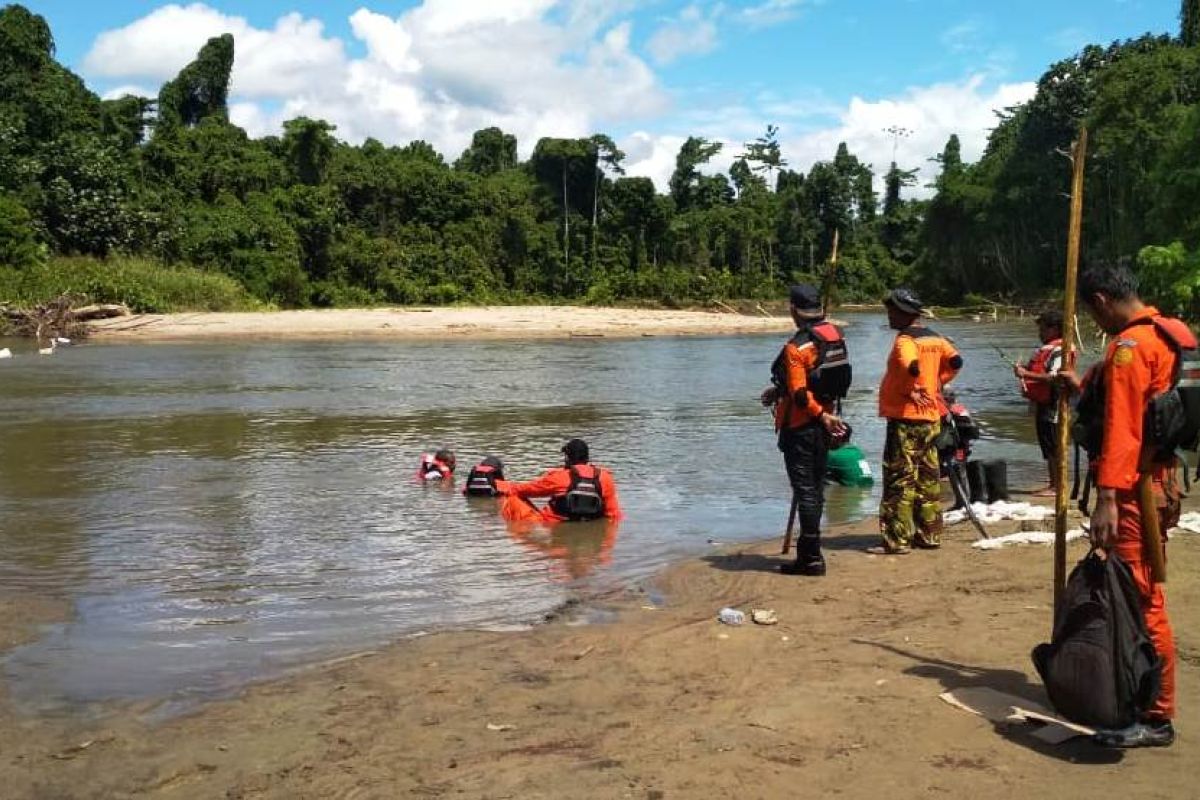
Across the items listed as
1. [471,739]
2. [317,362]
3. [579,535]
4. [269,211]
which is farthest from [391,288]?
[471,739]

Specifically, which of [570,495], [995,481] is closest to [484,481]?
[570,495]

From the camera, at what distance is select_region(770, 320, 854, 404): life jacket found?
6.58m

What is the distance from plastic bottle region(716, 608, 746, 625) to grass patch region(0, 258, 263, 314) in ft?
121

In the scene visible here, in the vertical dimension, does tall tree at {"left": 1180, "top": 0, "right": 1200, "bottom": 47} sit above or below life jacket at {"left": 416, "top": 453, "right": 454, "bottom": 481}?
above

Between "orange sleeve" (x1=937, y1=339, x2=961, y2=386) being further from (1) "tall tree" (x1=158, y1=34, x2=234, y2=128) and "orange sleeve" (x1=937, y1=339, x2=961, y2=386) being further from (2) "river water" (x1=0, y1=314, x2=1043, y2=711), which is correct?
(1) "tall tree" (x1=158, y1=34, x2=234, y2=128)

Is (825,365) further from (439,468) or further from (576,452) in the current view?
(439,468)

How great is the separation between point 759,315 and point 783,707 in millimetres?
58769

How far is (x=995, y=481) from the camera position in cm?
899

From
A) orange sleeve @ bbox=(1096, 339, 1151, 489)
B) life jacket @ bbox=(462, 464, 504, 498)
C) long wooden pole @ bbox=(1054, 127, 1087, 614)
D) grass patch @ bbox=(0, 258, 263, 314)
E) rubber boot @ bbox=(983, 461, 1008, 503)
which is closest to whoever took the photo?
orange sleeve @ bbox=(1096, 339, 1151, 489)

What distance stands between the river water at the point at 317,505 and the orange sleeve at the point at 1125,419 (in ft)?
11.8

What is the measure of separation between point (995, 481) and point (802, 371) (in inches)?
128

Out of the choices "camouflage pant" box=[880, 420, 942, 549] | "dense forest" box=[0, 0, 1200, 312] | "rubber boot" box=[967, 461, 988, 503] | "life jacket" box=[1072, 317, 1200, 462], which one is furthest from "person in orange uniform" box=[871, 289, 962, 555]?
"dense forest" box=[0, 0, 1200, 312]

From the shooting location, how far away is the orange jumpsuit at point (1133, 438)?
12.1 feet

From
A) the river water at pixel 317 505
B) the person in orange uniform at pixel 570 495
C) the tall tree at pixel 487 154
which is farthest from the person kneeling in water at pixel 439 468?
the tall tree at pixel 487 154
